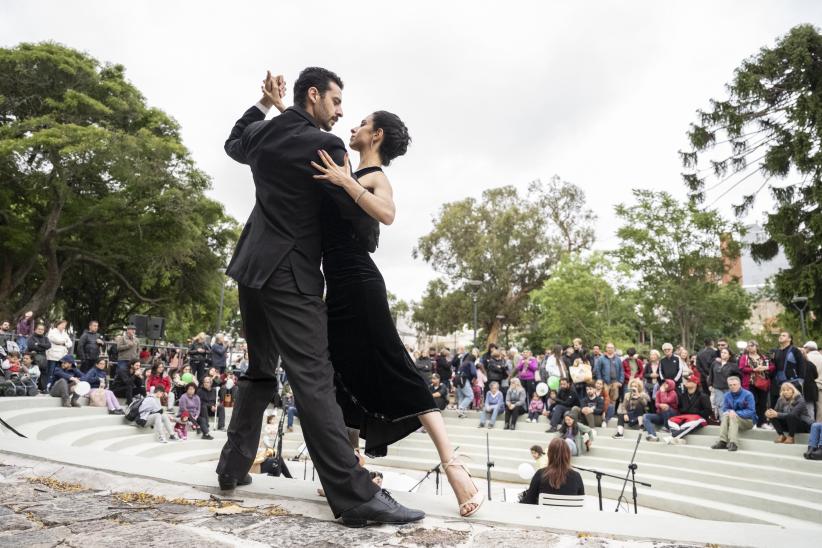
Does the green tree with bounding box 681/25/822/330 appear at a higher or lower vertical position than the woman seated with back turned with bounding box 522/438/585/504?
higher

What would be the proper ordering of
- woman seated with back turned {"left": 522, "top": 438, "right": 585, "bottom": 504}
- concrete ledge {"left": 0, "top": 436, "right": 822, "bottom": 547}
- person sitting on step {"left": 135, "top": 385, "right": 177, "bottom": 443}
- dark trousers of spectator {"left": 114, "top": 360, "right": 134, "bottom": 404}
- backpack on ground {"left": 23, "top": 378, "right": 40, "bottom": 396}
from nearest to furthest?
1. concrete ledge {"left": 0, "top": 436, "right": 822, "bottom": 547}
2. woman seated with back turned {"left": 522, "top": 438, "right": 585, "bottom": 504}
3. backpack on ground {"left": 23, "top": 378, "right": 40, "bottom": 396}
4. person sitting on step {"left": 135, "top": 385, "right": 177, "bottom": 443}
5. dark trousers of spectator {"left": 114, "top": 360, "right": 134, "bottom": 404}

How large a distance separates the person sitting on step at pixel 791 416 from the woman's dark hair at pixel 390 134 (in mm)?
10909

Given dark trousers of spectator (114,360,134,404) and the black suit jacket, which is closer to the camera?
the black suit jacket

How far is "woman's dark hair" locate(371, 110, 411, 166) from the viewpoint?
8.89ft

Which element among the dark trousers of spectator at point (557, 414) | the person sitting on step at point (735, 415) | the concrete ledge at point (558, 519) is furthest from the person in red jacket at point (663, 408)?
the concrete ledge at point (558, 519)

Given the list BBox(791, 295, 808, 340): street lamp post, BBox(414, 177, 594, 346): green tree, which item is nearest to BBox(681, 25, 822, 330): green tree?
BBox(791, 295, 808, 340): street lamp post

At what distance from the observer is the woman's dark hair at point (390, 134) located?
2.71 m

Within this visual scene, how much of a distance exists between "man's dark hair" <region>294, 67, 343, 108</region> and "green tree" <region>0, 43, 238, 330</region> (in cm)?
1968

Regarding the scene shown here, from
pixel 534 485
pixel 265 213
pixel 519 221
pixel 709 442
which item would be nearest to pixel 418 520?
pixel 265 213

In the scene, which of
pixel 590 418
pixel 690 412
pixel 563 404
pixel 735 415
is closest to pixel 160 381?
pixel 563 404

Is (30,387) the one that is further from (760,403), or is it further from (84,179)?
(760,403)

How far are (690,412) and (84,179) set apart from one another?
2214cm

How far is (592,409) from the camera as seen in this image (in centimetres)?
1372

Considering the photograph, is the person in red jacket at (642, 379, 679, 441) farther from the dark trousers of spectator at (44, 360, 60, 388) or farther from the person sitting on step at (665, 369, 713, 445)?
the dark trousers of spectator at (44, 360, 60, 388)
